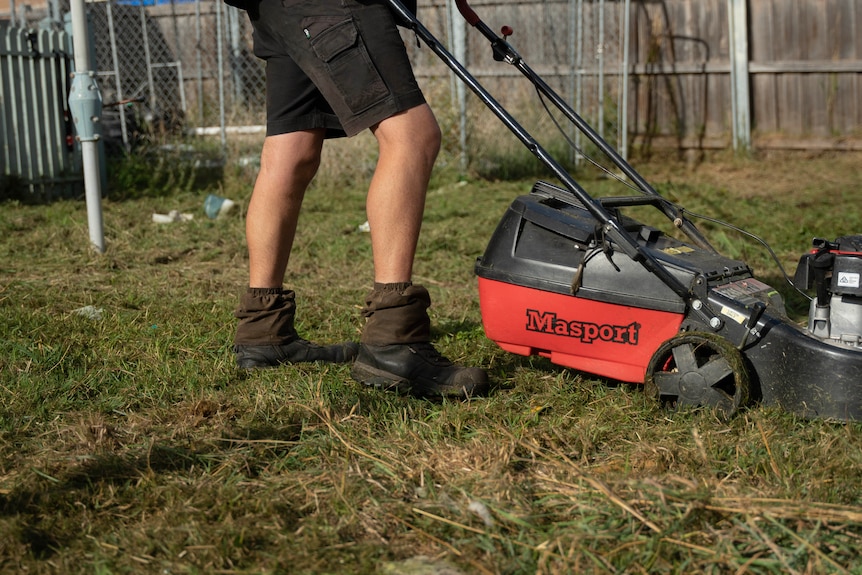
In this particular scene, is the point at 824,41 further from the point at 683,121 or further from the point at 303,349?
the point at 303,349

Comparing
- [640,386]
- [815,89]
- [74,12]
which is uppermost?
[74,12]

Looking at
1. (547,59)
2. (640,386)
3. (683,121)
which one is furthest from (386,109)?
(683,121)

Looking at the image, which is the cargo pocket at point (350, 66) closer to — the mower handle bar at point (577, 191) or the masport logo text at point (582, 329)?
the mower handle bar at point (577, 191)

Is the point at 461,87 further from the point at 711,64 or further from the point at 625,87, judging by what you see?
the point at 711,64

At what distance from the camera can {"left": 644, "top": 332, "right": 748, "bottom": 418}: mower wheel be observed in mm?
2475

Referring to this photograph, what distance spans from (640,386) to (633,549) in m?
1.10

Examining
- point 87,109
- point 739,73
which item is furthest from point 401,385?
point 739,73

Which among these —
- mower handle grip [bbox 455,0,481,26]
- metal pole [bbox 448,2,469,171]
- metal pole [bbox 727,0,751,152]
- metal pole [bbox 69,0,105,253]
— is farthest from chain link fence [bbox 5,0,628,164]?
mower handle grip [bbox 455,0,481,26]

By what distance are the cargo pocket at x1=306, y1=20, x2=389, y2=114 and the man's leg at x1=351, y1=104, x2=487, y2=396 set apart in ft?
0.29

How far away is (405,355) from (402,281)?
0.70 ft

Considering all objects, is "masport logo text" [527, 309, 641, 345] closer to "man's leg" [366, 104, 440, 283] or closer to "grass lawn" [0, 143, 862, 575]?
"grass lawn" [0, 143, 862, 575]

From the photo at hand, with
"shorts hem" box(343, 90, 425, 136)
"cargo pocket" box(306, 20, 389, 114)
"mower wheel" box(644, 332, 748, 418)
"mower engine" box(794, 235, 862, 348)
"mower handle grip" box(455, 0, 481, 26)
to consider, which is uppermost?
"mower handle grip" box(455, 0, 481, 26)

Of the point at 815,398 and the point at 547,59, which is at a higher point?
the point at 547,59

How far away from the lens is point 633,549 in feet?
5.89
